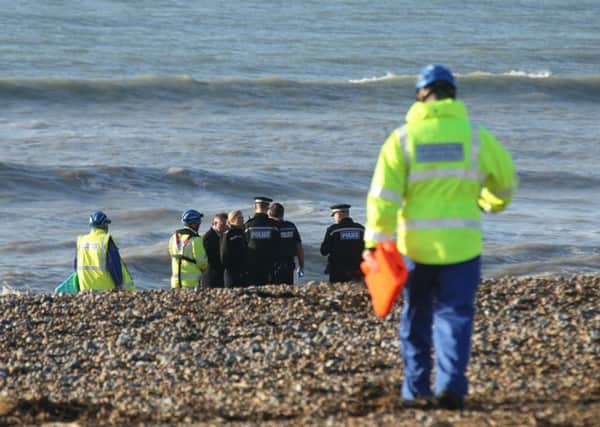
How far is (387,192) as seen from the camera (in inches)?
271

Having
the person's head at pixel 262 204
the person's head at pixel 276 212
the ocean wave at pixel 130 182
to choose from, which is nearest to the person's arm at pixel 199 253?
the person's head at pixel 262 204

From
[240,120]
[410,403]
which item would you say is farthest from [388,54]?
[410,403]

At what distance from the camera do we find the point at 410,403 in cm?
731

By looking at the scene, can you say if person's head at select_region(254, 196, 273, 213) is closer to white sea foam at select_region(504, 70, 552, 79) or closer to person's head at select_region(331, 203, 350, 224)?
person's head at select_region(331, 203, 350, 224)

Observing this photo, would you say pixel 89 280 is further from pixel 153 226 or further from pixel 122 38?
pixel 122 38

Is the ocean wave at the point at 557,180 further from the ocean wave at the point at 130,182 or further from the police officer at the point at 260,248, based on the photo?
the police officer at the point at 260,248

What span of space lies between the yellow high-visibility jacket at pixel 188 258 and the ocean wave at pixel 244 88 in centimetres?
2659

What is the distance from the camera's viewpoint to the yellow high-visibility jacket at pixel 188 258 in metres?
15.0

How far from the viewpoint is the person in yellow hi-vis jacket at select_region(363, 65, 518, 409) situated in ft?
22.8

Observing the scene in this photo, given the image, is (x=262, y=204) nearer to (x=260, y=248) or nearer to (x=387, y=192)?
(x=260, y=248)

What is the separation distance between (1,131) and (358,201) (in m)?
13.1

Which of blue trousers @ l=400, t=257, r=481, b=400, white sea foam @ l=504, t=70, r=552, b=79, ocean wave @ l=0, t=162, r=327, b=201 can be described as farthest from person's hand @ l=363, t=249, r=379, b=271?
white sea foam @ l=504, t=70, r=552, b=79

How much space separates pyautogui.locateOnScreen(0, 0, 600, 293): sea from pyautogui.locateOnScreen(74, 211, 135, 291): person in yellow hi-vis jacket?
500cm

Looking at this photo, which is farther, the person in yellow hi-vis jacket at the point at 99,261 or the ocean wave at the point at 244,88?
the ocean wave at the point at 244,88
